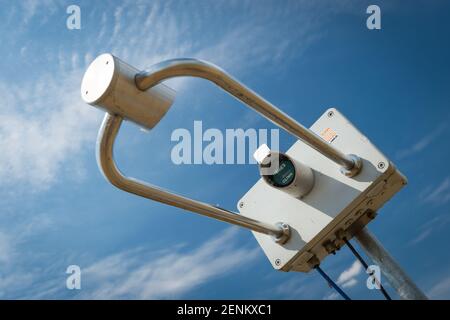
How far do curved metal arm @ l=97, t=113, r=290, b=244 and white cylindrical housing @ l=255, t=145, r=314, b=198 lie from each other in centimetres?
14

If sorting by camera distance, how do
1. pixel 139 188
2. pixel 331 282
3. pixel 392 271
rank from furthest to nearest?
pixel 331 282 → pixel 392 271 → pixel 139 188

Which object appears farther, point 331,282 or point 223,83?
point 331,282

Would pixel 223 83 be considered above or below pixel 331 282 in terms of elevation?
above

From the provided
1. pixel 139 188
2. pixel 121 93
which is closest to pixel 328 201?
pixel 139 188

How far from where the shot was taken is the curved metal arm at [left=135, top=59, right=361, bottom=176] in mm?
868

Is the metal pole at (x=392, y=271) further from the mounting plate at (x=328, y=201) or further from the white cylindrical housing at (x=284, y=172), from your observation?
the white cylindrical housing at (x=284, y=172)

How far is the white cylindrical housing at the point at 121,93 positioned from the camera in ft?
2.78

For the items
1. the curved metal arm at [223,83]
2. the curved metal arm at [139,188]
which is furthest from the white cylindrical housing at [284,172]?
the curved metal arm at [223,83]

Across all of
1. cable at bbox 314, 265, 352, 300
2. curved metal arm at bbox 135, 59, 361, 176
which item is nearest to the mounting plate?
cable at bbox 314, 265, 352, 300

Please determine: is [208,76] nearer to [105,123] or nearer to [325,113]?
[105,123]

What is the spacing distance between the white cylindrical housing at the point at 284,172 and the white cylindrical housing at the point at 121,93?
0.63 meters

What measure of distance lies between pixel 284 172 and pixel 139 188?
0.60m

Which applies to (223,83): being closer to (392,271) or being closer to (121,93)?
(121,93)

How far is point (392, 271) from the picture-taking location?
4.74 feet
